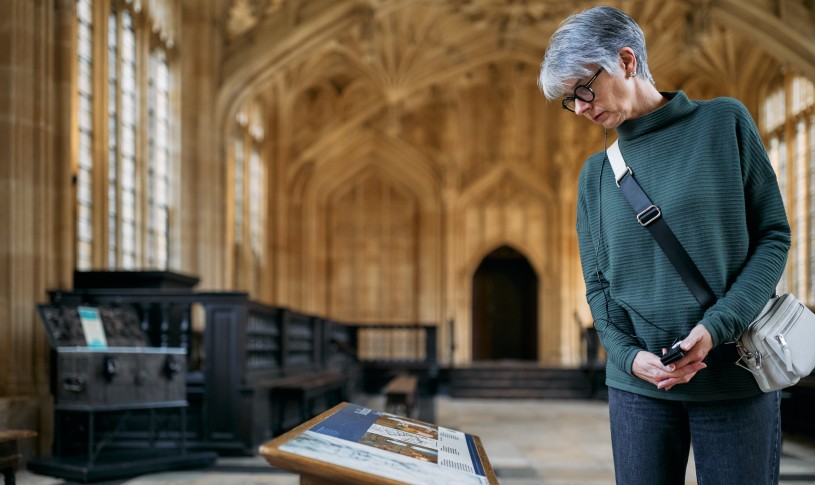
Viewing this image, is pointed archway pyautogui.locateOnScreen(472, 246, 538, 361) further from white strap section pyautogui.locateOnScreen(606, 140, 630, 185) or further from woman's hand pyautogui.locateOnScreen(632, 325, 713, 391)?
woman's hand pyautogui.locateOnScreen(632, 325, 713, 391)

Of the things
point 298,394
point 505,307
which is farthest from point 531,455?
point 505,307

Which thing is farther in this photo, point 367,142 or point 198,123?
point 367,142

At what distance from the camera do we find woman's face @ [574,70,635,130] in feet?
4.93

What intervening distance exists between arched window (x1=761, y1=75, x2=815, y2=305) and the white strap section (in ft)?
50.1

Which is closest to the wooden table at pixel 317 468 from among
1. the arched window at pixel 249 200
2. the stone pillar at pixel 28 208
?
the stone pillar at pixel 28 208

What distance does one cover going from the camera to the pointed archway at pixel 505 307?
843 inches

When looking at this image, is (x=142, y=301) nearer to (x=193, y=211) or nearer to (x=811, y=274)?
(x=193, y=211)

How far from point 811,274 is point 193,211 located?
11356mm

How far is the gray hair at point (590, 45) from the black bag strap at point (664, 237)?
203 mm

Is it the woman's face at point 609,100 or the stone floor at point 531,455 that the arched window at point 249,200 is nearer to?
the stone floor at point 531,455

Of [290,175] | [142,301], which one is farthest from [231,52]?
[142,301]

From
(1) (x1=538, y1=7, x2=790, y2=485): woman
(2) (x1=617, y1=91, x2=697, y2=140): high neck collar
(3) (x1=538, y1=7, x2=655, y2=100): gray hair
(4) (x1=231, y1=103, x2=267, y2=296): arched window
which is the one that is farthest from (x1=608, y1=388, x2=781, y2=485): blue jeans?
(4) (x1=231, y1=103, x2=267, y2=296): arched window

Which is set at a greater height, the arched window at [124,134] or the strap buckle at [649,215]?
the arched window at [124,134]

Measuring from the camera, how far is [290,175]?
2003 centimetres
